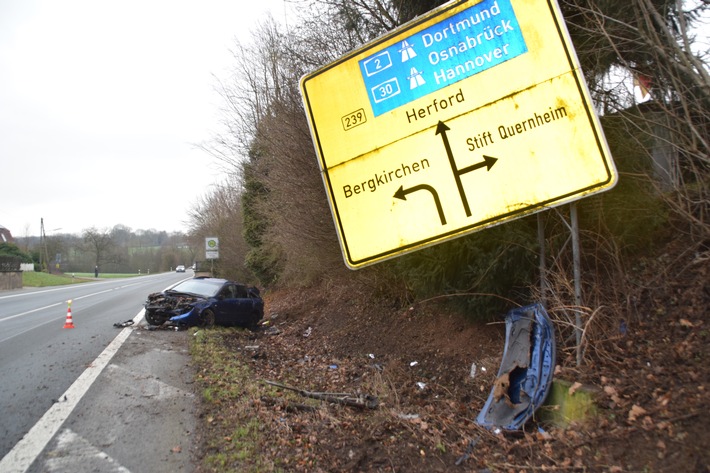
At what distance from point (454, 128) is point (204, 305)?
915 cm

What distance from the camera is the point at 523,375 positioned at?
4.38 m

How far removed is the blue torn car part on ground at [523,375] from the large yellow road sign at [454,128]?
4.88 ft

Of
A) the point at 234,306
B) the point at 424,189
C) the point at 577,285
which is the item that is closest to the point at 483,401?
the point at 577,285

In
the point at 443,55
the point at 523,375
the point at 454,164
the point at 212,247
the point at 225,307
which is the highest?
the point at 212,247

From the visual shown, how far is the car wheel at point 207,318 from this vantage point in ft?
37.2

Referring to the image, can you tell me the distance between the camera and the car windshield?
12.0 m

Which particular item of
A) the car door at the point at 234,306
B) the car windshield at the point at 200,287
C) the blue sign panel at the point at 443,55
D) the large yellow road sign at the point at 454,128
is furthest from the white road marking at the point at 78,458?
the car windshield at the point at 200,287

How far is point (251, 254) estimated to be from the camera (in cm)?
2269

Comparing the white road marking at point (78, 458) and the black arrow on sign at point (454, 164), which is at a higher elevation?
the black arrow on sign at point (454, 164)

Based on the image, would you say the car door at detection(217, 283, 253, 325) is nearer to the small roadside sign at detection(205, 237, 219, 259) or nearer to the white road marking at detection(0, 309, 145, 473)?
the white road marking at detection(0, 309, 145, 473)

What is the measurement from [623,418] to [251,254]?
809 inches

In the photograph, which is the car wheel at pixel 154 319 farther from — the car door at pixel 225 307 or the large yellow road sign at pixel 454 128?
the large yellow road sign at pixel 454 128

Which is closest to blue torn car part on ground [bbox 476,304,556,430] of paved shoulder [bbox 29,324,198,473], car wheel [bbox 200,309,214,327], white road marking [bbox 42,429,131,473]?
paved shoulder [bbox 29,324,198,473]

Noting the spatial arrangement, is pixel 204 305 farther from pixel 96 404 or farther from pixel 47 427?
pixel 47 427
